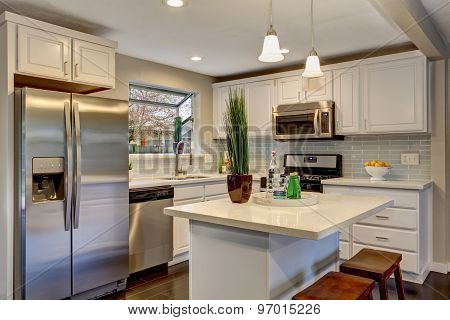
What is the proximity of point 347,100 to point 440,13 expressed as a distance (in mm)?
1207

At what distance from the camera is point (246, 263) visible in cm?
173

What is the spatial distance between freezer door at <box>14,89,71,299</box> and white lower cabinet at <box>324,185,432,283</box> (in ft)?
8.61

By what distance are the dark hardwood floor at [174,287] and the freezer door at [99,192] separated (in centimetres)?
20

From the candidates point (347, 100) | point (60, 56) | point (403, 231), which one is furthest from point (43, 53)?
A: point (403, 231)

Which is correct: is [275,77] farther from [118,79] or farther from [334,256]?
[334,256]

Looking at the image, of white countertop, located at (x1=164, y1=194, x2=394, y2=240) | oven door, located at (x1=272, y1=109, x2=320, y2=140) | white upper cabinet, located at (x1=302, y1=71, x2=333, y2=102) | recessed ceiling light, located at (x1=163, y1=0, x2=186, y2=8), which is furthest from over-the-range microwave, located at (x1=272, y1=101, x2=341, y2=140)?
recessed ceiling light, located at (x1=163, y1=0, x2=186, y2=8)

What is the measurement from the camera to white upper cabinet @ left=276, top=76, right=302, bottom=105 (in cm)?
413

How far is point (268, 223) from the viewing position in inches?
59.6

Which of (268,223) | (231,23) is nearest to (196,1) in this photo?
(231,23)

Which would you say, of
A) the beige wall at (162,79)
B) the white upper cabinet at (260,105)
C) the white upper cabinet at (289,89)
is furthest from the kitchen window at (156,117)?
the white upper cabinet at (289,89)

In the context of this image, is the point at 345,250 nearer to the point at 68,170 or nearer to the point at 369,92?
the point at 369,92

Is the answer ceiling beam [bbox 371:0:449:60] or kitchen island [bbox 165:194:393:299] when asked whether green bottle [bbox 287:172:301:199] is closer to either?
kitchen island [bbox 165:194:393:299]

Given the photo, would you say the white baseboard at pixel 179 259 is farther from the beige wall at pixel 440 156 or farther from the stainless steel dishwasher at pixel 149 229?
the beige wall at pixel 440 156

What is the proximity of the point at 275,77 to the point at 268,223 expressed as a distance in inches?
123
